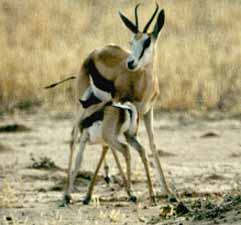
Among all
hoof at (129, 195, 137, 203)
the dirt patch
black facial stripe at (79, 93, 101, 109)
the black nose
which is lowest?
the dirt patch

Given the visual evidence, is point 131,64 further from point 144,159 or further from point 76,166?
point 76,166

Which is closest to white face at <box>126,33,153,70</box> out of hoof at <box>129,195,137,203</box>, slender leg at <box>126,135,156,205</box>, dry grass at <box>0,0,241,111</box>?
slender leg at <box>126,135,156,205</box>

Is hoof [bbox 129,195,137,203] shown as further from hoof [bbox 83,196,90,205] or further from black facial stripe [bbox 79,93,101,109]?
black facial stripe [bbox 79,93,101,109]

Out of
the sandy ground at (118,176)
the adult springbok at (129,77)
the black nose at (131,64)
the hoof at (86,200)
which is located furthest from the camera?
the adult springbok at (129,77)

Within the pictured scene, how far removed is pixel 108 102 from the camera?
39.7ft

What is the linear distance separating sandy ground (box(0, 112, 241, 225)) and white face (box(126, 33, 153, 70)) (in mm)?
1398

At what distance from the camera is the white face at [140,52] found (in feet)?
39.2

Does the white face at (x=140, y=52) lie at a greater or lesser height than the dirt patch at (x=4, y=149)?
greater

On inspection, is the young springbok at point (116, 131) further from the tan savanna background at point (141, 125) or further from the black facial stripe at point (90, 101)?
the black facial stripe at point (90, 101)

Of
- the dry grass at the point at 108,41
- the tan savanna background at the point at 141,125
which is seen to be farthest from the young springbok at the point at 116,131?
the dry grass at the point at 108,41

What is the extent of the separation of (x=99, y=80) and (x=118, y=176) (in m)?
1.37

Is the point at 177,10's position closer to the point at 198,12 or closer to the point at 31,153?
the point at 198,12

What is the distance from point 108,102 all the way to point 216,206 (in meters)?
2.90

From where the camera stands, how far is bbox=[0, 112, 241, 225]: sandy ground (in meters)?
10.4
